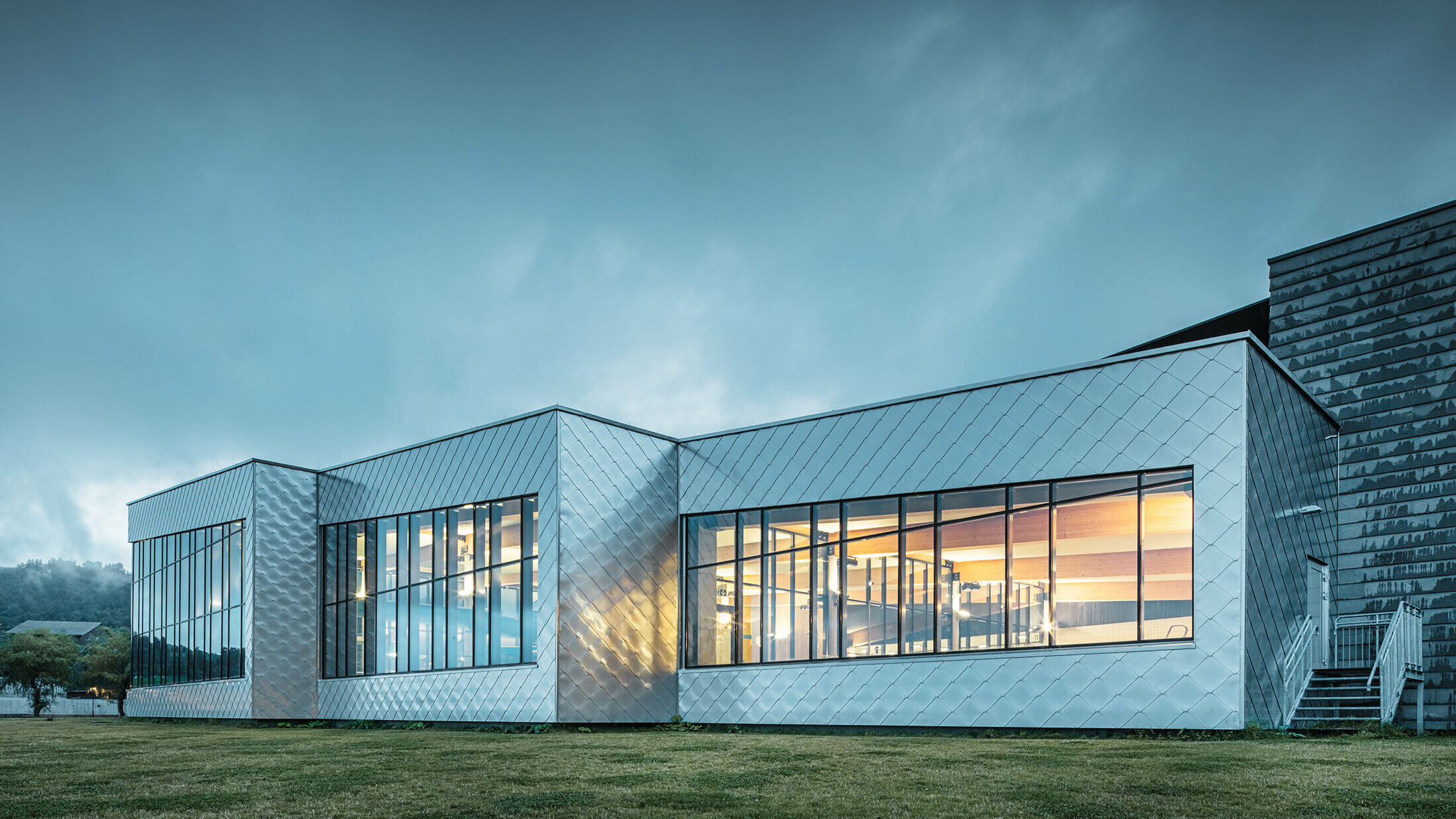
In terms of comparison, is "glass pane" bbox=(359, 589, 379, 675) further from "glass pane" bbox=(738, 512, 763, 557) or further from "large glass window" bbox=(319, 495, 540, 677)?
"glass pane" bbox=(738, 512, 763, 557)

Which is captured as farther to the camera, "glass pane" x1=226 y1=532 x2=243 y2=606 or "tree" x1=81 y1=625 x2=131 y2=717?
"tree" x1=81 y1=625 x2=131 y2=717

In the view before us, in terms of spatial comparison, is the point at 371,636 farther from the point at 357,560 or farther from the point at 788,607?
the point at 788,607

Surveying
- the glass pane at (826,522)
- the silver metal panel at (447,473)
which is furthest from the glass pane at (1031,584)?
the silver metal panel at (447,473)

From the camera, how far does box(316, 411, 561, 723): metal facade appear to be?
714 inches

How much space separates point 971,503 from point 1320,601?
6.15m

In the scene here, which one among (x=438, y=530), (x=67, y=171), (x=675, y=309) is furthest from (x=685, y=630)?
(x=675, y=309)

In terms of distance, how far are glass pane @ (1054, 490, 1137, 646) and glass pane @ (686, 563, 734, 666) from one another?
266 inches

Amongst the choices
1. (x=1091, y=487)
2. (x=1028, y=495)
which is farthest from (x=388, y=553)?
(x=1091, y=487)

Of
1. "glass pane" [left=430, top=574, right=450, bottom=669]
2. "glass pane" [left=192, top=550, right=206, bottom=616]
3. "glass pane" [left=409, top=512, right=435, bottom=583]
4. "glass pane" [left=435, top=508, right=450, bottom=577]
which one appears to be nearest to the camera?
"glass pane" [left=430, top=574, right=450, bottom=669]

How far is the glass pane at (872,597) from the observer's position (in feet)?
54.5

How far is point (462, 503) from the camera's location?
20719mm

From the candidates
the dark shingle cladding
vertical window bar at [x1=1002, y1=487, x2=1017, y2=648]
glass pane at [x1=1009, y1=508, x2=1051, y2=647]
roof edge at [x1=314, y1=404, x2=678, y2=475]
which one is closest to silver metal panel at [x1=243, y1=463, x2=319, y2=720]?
roof edge at [x1=314, y1=404, x2=678, y2=475]

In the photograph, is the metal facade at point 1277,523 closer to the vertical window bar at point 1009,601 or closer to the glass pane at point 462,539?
the vertical window bar at point 1009,601

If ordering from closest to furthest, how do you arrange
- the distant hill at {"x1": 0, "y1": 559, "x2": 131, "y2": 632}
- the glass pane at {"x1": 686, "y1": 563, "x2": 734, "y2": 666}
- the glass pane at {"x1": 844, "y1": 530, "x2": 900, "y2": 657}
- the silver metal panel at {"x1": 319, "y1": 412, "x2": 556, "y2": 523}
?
the glass pane at {"x1": 844, "y1": 530, "x2": 900, "y2": 657} → the glass pane at {"x1": 686, "y1": 563, "x2": 734, "y2": 666} → the silver metal panel at {"x1": 319, "y1": 412, "x2": 556, "y2": 523} → the distant hill at {"x1": 0, "y1": 559, "x2": 131, "y2": 632}
